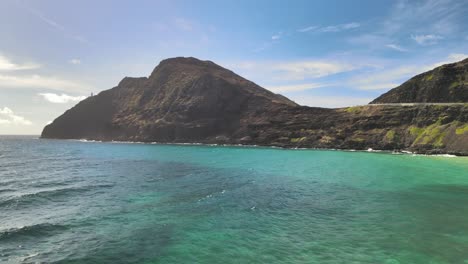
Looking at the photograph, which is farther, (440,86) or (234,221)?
(440,86)

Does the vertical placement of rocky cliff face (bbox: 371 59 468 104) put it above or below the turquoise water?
above

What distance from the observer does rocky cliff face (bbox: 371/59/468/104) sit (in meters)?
147

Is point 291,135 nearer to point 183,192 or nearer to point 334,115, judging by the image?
point 334,115

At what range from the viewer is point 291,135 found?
16588 centimetres

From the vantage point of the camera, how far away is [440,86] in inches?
6088

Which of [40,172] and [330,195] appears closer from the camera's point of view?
[330,195]

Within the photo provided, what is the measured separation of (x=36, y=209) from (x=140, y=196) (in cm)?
1060

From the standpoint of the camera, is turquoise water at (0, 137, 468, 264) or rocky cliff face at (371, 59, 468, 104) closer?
turquoise water at (0, 137, 468, 264)

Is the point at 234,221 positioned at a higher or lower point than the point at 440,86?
lower

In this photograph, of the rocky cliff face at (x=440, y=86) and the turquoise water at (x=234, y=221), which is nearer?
the turquoise water at (x=234, y=221)

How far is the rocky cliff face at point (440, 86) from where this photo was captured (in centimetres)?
14662

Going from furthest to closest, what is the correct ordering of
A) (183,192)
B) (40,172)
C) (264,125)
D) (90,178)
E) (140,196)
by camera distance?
(264,125)
(40,172)
(90,178)
(183,192)
(140,196)

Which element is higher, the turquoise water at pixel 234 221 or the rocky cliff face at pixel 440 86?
the rocky cliff face at pixel 440 86

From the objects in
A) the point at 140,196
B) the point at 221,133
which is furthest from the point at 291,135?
the point at 140,196
